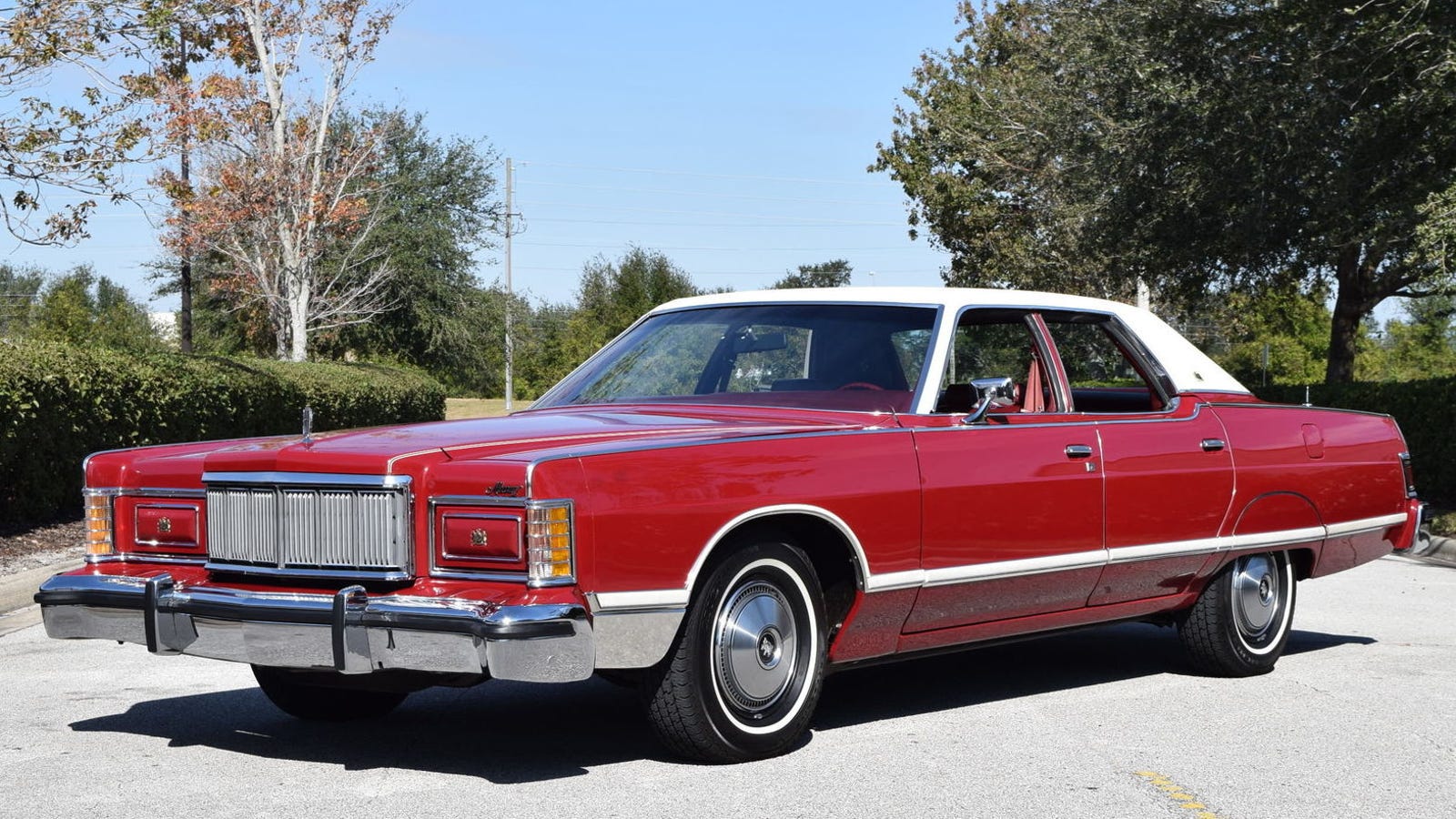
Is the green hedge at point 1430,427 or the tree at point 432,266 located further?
the tree at point 432,266

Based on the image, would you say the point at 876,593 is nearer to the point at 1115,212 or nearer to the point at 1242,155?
the point at 1242,155

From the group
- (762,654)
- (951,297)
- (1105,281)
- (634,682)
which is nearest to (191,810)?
(634,682)

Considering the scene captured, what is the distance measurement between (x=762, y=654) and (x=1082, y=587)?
176 cm

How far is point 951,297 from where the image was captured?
22.4 ft

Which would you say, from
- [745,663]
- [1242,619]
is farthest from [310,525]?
[1242,619]

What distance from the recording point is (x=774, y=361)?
6832 mm

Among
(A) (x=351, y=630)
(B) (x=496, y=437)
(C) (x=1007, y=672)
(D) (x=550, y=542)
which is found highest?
(B) (x=496, y=437)

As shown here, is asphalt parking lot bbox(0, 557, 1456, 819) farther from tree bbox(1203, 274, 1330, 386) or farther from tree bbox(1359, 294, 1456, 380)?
tree bbox(1203, 274, 1330, 386)

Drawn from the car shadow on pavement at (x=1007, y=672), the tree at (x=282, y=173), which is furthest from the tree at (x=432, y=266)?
the car shadow on pavement at (x=1007, y=672)

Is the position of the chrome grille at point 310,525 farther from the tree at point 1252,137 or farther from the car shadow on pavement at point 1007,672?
the tree at point 1252,137

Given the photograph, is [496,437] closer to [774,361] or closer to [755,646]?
[755,646]

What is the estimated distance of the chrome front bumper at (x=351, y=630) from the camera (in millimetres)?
4820

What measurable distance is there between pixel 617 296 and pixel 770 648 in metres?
76.3

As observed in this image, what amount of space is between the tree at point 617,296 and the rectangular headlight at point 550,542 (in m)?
60.7
